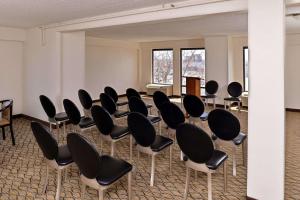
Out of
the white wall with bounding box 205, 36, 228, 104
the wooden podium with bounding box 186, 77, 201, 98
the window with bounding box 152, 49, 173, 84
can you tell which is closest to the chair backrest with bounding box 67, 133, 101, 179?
the wooden podium with bounding box 186, 77, 201, 98

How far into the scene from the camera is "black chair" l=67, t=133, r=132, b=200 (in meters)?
2.11

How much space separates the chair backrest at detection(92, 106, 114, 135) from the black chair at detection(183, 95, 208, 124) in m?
1.78

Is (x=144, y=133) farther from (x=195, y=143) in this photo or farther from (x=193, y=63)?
(x=193, y=63)

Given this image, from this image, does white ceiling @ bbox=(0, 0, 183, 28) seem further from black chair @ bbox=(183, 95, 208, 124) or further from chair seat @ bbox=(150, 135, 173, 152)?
chair seat @ bbox=(150, 135, 173, 152)

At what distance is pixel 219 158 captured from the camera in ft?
8.94

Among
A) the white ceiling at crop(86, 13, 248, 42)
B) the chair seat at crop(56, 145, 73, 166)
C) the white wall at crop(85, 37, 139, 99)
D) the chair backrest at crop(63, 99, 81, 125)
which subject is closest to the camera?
the chair seat at crop(56, 145, 73, 166)

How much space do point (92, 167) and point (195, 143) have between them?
97 cm

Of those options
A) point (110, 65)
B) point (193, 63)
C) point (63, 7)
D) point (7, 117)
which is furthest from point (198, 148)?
point (110, 65)

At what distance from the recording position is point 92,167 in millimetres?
2162

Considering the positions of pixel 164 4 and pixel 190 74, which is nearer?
pixel 164 4

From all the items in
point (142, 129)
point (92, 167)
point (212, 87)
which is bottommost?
point (92, 167)

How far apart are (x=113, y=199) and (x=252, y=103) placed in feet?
6.12

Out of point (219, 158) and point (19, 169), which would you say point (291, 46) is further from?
point (19, 169)

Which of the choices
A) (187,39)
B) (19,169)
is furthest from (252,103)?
(187,39)
